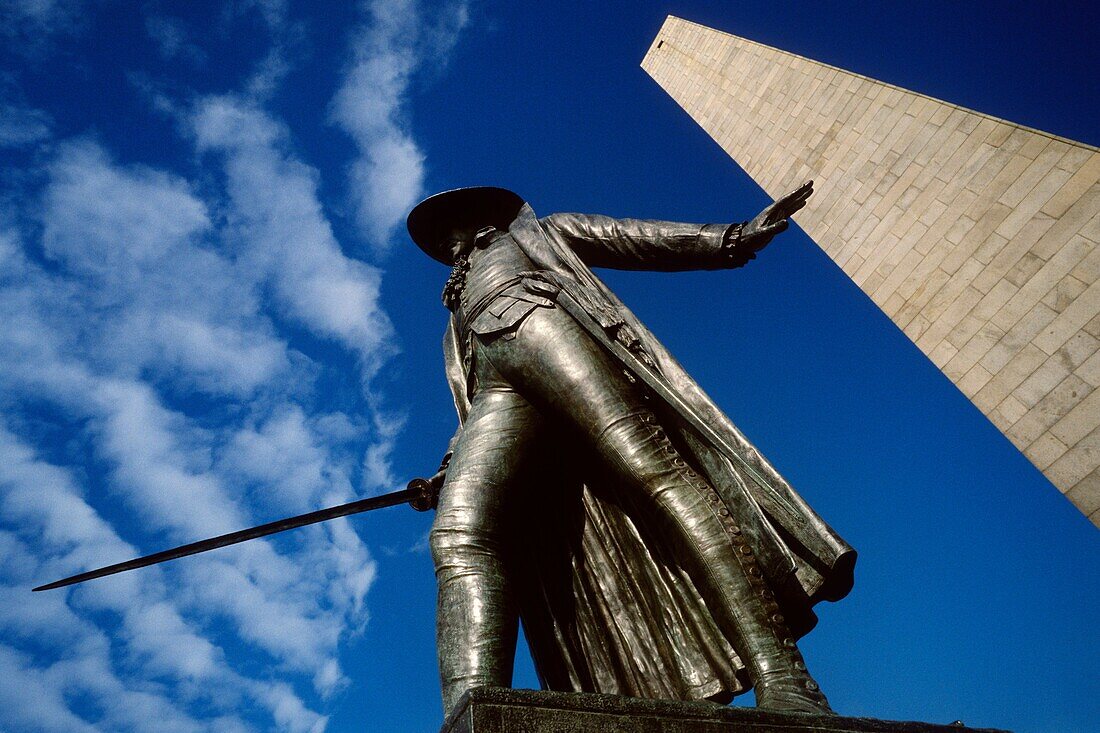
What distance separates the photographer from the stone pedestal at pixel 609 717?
6.28ft

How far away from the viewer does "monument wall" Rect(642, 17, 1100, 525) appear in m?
7.10

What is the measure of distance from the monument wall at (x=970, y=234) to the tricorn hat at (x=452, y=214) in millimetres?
6030

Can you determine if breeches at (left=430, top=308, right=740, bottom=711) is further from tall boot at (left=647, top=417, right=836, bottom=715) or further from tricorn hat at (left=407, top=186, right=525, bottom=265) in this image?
tricorn hat at (left=407, top=186, right=525, bottom=265)

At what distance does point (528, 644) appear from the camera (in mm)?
3641

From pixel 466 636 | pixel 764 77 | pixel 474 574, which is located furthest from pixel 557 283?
pixel 764 77

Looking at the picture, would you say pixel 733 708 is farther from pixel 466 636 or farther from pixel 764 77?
pixel 764 77

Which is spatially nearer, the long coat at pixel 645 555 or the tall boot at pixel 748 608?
the tall boot at pixel 748 608

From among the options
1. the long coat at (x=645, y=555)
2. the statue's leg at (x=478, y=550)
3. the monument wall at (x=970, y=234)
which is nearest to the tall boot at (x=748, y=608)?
the long coat at (x=645, y=555)

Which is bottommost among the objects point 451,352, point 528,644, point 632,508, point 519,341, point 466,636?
point 466,636

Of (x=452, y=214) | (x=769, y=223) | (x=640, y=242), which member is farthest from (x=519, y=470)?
(x=452, y=214)

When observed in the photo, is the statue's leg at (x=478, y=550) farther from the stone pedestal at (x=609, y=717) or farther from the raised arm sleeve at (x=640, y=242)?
the raised arm sleeve at (x=640, y=242)

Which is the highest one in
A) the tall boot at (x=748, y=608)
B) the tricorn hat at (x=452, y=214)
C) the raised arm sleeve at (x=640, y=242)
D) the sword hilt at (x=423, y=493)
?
the tricorn hat at (x=452, y=214)

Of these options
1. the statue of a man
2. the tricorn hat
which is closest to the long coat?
the statue of a man

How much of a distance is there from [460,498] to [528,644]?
0.95 meters
